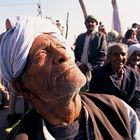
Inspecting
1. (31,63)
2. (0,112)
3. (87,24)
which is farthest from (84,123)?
(0,112)

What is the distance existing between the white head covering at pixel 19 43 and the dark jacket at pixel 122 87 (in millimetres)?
2975

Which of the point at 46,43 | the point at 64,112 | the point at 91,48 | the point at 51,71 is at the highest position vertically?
the point at 46,43

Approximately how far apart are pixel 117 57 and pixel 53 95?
355 cm

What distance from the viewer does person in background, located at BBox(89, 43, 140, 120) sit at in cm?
544

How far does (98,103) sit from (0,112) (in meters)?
7.27

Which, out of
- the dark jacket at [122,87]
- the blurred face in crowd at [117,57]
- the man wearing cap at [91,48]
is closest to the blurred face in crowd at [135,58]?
the man wearing cap at [91,48]

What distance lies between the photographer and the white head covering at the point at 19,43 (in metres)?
2.45

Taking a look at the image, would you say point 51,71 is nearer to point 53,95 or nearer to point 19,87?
point 53,95

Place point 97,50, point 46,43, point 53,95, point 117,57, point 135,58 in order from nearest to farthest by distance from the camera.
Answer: point 53,95
point 46,43
point 117,57
point 135,58
point 97,50

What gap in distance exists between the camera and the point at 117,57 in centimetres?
585

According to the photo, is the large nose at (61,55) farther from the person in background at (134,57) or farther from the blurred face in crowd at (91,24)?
the blurred face in crowd at (91,24)

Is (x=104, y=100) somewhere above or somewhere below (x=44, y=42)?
below

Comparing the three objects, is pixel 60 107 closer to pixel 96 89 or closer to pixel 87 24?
pixel 96 89

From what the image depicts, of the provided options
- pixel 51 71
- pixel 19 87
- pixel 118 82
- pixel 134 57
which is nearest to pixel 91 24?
pixel 134 57
